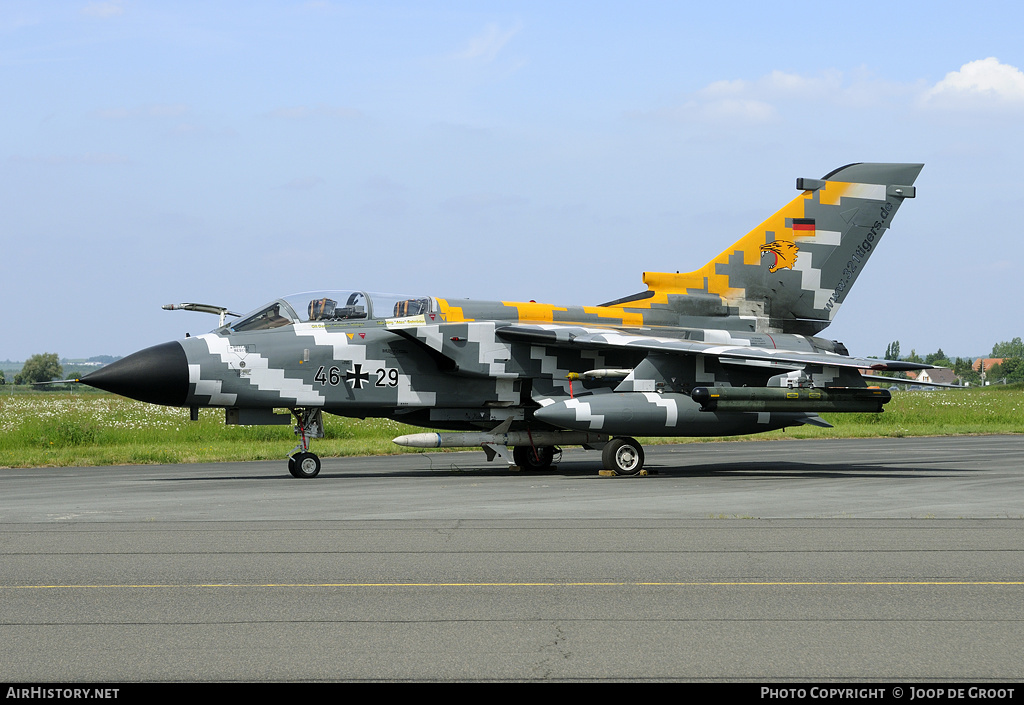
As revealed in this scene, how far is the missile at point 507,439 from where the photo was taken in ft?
58.7

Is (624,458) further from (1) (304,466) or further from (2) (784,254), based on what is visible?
(2) (784,254)

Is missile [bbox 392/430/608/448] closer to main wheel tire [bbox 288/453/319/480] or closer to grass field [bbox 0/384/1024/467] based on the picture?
main wheel tire [bbox 288/453/319/480]

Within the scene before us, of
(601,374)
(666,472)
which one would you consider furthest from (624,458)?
(601,374)

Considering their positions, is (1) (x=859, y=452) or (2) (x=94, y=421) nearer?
(1) (x=859, y=452)

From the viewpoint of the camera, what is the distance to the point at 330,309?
17797 millimetres

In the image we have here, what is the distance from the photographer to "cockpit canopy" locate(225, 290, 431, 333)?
1738cm

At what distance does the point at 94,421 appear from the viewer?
31109 millimetres

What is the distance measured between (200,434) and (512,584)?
75.6 ft

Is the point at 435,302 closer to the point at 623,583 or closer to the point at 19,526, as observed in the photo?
the point at 19,526

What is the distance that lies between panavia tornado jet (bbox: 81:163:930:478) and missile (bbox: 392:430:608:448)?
4 cm

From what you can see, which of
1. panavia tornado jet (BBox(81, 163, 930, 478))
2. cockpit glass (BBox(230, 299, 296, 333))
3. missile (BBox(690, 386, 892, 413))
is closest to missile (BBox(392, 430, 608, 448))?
panavia tornado jet (BBox(81, 163, 930, 478))

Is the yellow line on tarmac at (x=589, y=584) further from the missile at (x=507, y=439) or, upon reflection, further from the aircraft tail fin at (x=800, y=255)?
the aircraft tail fin at (x=800, y=255)
